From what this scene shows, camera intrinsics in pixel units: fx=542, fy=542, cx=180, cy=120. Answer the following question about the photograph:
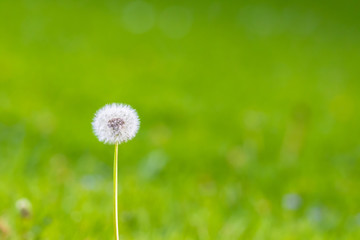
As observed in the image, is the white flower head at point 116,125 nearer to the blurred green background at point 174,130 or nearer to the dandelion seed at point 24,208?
the blurred green background at point 174,130

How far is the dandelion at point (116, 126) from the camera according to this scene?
1.38 metres

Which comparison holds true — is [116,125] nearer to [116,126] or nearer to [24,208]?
[116,126]

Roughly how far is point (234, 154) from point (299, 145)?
802 mm

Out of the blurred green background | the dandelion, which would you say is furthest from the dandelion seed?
the dandelion

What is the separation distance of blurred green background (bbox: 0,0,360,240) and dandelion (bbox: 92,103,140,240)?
2.98ft

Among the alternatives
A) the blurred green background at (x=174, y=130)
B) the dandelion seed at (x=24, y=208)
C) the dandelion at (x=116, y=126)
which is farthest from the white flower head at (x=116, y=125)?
the dandelion seed at (x=24, y=208)

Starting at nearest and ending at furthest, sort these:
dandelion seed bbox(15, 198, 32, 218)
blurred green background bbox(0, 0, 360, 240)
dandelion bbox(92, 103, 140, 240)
Answer: dandelion bbox(92, 103, 140, 240) < dandelion seed bbox(15, 198, 32, 218) < blurred green background bbox(0, 0, 360, 240)

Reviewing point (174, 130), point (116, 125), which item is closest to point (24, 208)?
point (116, 125)

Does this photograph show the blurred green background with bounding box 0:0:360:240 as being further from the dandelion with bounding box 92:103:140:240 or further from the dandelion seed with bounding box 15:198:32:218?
the dandelion with bounding box 92:103:140:240

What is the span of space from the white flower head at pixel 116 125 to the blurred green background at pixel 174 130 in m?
0.92

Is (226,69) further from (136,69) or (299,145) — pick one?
(299,145)

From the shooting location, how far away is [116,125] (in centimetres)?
140

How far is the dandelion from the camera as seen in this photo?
4.54ft

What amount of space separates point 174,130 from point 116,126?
328 cm
